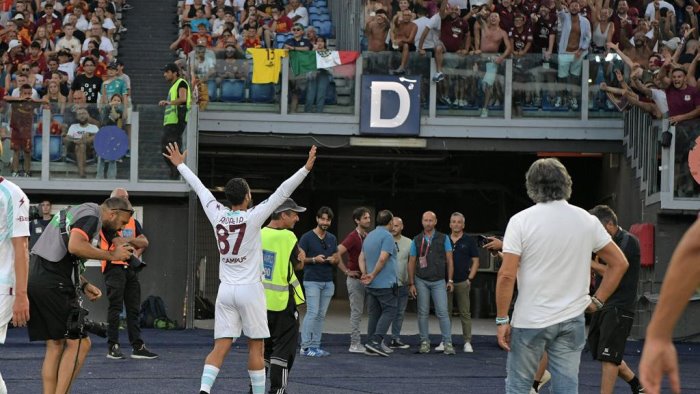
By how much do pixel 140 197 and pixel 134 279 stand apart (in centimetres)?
563

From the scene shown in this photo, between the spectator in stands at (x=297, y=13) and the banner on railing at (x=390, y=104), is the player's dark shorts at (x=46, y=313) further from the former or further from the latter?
the spectator in stands at (x=297, y=13)

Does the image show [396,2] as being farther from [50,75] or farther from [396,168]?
[50,75]

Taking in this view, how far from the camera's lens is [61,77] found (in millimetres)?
20188

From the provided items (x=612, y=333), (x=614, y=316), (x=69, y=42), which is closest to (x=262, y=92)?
(x=69, y=42)

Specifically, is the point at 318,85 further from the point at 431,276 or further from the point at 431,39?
the point at 431,276

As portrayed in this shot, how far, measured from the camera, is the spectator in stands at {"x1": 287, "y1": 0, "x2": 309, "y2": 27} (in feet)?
78.2

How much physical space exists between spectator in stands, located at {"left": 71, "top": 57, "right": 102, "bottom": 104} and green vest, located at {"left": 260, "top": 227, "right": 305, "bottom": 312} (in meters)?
9.41

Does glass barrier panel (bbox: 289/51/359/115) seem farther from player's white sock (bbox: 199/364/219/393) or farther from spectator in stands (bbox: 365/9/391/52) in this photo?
player's white sock (bbox: 199/364/219/393)

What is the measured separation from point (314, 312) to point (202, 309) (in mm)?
6904

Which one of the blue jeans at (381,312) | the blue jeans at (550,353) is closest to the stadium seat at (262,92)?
the blue jeans at (381,312)

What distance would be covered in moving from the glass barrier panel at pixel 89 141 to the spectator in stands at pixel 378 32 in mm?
4130

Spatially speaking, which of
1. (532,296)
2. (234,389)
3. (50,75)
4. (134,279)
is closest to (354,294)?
(134,279)

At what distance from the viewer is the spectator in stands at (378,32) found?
20.5 m

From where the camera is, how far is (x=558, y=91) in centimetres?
2020
